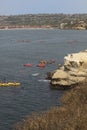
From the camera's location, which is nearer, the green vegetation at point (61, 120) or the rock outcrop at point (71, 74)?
the green vegetation at point (61, 120)

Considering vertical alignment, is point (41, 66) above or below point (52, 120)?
below

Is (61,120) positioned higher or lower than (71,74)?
higher

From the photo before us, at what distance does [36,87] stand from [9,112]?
69.4 feet

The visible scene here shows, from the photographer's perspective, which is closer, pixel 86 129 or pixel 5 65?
pixel 86 129

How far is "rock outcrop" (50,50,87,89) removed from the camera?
290 feet

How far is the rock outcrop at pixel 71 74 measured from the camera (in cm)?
8838

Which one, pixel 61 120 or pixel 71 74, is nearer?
pixel 61 120

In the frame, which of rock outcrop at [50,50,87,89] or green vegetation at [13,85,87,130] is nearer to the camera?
green vegetation at [13,85,87,130]

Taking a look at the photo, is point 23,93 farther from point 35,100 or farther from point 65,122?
point 65,122

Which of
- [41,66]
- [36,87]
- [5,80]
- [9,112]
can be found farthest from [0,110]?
[41,66]

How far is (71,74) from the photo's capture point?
3543 inches

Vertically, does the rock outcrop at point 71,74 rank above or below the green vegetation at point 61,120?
below

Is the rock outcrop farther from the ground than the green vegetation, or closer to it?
closer to it

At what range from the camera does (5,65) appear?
125062 mm
